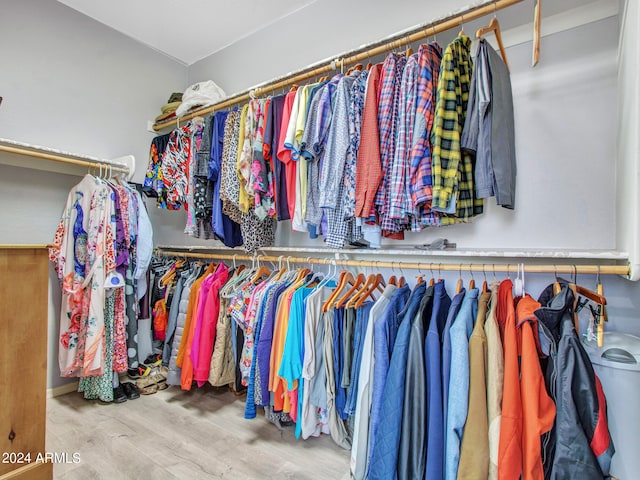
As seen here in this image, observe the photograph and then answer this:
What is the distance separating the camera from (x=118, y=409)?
2068mm

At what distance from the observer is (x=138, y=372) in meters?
2.35

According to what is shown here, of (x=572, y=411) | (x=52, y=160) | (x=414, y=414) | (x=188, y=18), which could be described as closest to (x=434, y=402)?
(x=414, y=414)

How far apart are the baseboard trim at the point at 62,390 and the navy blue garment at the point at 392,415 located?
2.25m

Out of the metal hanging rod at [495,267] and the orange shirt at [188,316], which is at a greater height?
the metal hanging rod at [495,267]

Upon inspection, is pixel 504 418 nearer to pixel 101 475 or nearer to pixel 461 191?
pixel 461 191

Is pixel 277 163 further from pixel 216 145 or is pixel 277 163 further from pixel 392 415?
pixel 392 415

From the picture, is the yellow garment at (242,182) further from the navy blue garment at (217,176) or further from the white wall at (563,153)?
the white wall at (563,153)

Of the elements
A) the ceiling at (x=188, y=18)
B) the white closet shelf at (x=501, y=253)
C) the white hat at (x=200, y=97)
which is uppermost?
the ceiling at (x=188, y=18)

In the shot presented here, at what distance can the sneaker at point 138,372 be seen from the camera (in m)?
2.33

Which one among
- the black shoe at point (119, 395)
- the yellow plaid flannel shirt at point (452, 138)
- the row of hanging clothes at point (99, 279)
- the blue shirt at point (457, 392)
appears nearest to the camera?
the blue shirt at point (457, 392)

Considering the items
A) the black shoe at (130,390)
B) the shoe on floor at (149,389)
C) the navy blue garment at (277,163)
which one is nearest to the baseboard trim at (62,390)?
the black shoe at (130,390)

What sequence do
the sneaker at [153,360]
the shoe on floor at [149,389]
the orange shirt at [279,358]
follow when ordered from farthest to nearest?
the sneaker at [153,360]
the shoe on floor at [149,389]
the orange shirt at [279,358]

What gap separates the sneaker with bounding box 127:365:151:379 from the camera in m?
2.33

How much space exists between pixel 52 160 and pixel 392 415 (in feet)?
8.10
